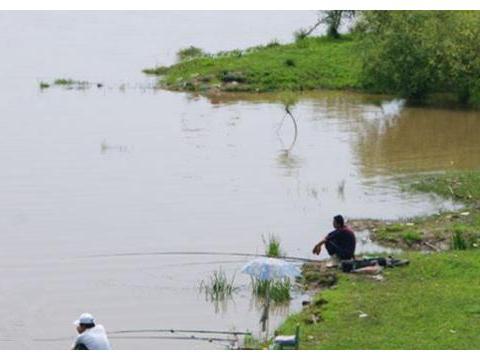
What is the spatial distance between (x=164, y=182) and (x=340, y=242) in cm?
1198

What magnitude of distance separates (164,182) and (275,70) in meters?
19.7

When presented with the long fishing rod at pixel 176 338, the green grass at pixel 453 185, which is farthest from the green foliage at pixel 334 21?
the long fishing rod at pixel 176 338

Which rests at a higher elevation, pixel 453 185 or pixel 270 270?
pixel 270 270

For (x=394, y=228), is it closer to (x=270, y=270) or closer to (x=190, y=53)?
(x=270, y=270)

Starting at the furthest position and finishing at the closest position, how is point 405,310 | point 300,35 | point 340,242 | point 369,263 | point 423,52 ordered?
point 300,35, point 423,52, point 340,242, point 369,263, point 405,310

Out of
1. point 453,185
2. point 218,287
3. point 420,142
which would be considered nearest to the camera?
point 218,287

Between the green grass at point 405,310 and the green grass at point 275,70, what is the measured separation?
2954 cm

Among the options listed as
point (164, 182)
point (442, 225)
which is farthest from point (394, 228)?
point (164, 182)

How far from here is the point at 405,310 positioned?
19.4 metres

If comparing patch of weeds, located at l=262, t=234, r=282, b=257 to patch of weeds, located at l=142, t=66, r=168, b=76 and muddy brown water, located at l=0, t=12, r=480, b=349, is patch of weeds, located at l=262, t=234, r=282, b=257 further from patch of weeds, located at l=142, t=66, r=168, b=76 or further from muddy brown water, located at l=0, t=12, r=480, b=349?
patch of weeds, located at l=142, t=66, r=168, b=76

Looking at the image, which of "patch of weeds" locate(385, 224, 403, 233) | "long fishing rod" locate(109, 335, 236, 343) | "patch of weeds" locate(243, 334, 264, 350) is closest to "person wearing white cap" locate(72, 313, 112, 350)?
"patch of weeds" locate(243, 334, 264, 350)

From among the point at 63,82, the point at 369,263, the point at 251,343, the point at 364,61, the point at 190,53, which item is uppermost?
the point at 190,53

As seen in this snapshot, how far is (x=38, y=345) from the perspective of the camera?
64.6 ft

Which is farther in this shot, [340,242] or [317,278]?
[340,242]
